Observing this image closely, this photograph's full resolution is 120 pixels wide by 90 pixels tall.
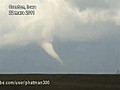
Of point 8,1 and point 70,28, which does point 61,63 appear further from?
point 8,1

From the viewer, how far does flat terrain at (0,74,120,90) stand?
2.13 metres

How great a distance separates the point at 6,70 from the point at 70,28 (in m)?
0.86

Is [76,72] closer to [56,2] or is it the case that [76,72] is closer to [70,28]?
[70,28]

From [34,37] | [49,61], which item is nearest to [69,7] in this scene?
[34,37]

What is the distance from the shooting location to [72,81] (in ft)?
7.11

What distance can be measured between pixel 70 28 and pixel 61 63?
0.41 metres

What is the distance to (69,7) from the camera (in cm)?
215

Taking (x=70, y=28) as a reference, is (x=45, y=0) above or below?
above

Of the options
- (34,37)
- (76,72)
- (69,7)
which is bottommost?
(76,72)

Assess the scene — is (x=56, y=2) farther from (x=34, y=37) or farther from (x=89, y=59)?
(x=89, y=59)

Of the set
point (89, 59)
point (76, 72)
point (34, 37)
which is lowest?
point (76, 72)

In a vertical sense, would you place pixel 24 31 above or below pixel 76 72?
above

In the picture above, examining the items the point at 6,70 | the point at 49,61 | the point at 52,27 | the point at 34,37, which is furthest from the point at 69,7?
the point at 6,70

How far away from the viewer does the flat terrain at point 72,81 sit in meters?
2.13
